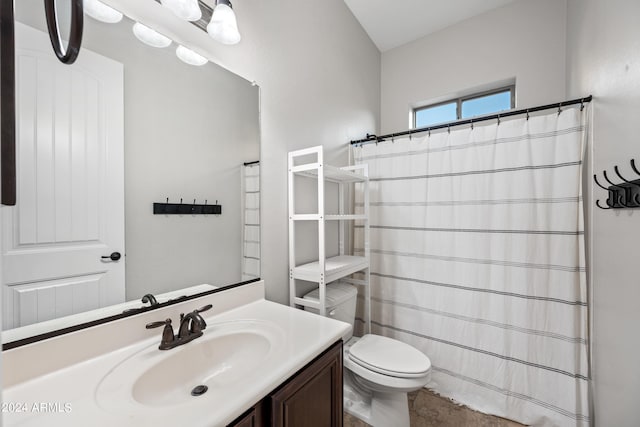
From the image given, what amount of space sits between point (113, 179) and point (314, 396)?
99 cm

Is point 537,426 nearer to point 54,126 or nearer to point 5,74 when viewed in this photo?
point 5,74

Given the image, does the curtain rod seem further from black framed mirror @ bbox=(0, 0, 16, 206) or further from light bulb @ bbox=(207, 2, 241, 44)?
black framed mirror @ bbox=(0, 0, 16, 206)

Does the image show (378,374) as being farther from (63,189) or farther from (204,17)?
(204,17)

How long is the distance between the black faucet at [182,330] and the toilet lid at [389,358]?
91cm

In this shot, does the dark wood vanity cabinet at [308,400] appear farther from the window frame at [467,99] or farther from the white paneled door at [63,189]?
the window frame at [467,99]

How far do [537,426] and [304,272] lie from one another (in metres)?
1.62

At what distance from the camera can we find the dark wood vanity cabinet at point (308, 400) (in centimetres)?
77

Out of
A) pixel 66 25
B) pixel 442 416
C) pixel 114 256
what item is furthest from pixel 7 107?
pixel 442 416

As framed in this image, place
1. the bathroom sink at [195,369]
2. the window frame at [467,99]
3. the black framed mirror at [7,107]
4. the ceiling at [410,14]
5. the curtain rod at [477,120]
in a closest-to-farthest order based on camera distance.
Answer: the black framed mirror at [7,107] → the bathroom sink at [195,369] → the curtain rod at [477,120] → the ceiling at [410,14] → the window frame at [467,99]

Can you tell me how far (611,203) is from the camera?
1127 mm

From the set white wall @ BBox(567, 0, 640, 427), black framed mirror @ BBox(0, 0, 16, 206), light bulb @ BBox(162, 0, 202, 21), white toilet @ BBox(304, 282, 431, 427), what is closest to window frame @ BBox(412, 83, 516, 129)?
white wall @ BBox(567, 0, 640, 427)

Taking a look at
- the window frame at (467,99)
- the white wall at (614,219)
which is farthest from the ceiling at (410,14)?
the white wall at (614,219)

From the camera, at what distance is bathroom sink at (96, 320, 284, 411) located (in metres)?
0.72

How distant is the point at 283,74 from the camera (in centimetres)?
158
